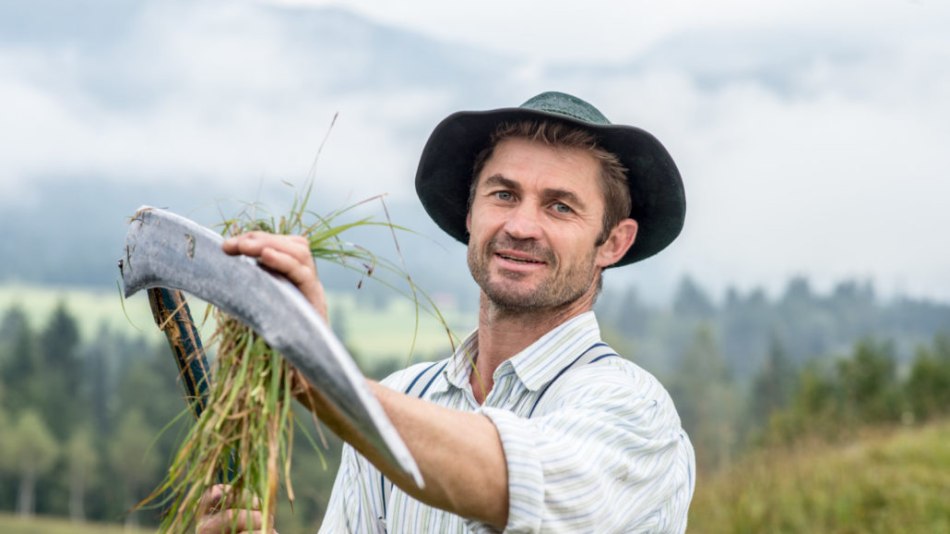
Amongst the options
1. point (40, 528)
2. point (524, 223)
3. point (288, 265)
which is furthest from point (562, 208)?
point (40, 528)

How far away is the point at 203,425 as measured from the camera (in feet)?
8.83

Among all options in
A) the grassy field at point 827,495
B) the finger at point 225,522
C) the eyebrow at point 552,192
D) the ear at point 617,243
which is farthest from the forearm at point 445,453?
the grassy field at point 827,495

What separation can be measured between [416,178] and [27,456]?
358ft

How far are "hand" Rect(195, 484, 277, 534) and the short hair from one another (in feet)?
5.17

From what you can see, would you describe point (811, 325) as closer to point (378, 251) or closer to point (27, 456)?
point (27, 456)

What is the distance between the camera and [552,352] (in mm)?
3791

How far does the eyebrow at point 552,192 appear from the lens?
12.5 feet

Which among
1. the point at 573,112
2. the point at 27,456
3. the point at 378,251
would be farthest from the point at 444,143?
the point at 27,456

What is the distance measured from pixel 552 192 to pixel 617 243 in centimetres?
59

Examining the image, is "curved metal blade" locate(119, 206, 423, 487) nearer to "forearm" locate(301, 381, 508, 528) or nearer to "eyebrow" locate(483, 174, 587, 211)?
"forearm" locate(301, 381, 508, 528)

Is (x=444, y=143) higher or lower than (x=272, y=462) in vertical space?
higher

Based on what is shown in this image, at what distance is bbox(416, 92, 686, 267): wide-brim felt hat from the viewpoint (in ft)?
13.0

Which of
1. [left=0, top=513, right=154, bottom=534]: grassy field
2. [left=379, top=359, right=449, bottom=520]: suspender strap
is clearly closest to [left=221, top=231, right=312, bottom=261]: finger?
[left=379, top=359, right=449, bottom=520]: suspender strap

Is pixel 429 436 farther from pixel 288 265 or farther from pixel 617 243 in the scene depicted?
pixel 617 243
